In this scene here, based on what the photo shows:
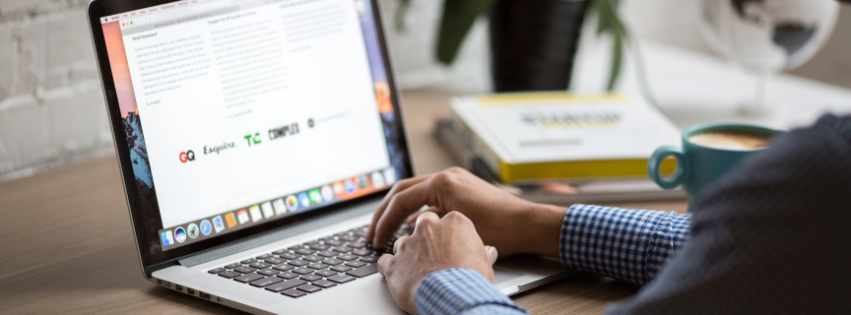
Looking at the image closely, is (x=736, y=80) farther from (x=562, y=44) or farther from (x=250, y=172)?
(x=250, y=172)

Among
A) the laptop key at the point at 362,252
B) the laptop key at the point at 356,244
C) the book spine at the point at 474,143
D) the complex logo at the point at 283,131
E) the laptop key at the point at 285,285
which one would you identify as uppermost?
the complex logo at the point at 283,131

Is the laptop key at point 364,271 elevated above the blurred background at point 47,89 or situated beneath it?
situated beneath

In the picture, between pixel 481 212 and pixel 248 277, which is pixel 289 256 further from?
pixel 481 212

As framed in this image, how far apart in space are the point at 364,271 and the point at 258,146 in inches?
8.1

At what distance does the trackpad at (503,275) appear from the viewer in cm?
70

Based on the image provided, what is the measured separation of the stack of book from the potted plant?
117mm

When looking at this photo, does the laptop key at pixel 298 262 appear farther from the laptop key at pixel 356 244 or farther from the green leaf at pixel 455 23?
the green leaf at pixel 455 23

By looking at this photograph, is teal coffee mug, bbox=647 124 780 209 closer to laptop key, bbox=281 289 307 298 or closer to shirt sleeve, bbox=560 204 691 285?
shirt sleeve, bbox=560 204 691 285

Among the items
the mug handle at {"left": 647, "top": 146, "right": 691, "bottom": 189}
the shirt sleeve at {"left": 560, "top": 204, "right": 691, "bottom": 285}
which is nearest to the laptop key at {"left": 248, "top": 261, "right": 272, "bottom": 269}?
the shirt sleeve at {"left": 560, "top": 204, "right": 691, "bottom": 285}

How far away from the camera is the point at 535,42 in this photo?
1.27 metres

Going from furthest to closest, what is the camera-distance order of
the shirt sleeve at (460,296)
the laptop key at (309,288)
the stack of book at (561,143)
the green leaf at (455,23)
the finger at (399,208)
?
the green leaf at (455,23) → the stack of book at (561,143) → the finger at (399,208) → the laptop key at (309,288) → the shirt sleeve at (460,296)

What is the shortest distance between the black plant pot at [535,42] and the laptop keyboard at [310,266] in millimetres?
596

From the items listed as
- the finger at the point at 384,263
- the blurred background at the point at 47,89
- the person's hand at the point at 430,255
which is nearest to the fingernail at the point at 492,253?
the person's hand at the point at 430,255

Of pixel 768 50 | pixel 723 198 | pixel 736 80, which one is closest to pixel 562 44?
pixel 768 50
